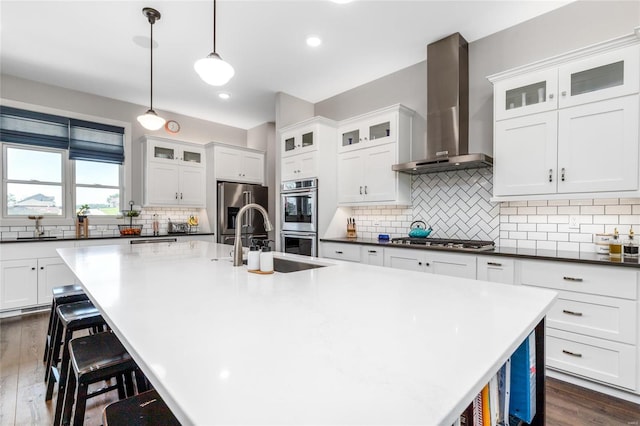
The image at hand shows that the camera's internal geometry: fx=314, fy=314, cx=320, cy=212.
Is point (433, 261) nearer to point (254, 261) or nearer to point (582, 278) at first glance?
point (582, 278)

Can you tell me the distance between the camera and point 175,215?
538 cm

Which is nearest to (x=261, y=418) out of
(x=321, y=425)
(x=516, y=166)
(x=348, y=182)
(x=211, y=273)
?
(x=321, y=425)

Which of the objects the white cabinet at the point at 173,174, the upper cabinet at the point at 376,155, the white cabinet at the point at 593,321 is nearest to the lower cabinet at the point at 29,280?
the white cabinet at the point at 173,174

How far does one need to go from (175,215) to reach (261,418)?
547 cm

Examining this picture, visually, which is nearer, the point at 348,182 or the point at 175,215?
the point at 348,182

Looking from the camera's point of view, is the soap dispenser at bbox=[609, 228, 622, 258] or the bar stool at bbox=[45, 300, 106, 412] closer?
the bar stool at bbox=[45, 300, 106, 412]

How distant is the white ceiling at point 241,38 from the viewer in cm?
272

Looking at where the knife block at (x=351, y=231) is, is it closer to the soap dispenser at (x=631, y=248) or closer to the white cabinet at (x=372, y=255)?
the white cabinet at (x=372, y=255)

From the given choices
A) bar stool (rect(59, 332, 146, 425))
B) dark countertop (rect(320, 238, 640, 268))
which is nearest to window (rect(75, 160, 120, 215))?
bar stool (rect(59, 332, 146, 425))

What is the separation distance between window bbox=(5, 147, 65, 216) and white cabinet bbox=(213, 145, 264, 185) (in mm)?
2134

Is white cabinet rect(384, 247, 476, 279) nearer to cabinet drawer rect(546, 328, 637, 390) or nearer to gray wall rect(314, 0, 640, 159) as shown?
cabinet drawer rect(546, 328, 637, 390)

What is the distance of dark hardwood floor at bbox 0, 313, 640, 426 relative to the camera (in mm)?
1806

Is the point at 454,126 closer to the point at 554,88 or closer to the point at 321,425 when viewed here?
the point at 554,88

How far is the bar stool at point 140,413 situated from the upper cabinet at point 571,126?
2.84 meters
